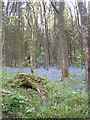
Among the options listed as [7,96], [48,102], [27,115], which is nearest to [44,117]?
[27,115]

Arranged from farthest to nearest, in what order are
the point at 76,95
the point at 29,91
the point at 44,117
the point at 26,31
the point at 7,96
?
the point at 26,31 < the point at 29,91 < the point at 76,95 < the point at 7,96 < the point at 44,117

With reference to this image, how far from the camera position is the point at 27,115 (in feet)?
9.92

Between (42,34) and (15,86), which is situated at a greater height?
(42,34)

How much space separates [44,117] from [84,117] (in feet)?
2.57

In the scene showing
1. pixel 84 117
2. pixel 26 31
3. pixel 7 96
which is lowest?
pixel 84 117

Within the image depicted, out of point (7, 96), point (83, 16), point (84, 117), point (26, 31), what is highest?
point (26, 31)

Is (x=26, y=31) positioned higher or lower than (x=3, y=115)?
higher

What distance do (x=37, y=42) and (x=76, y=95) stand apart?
1711 cm

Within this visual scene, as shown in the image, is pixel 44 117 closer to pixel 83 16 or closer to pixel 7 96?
pixel 7 96

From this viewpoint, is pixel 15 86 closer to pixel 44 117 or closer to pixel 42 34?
pixel 44 117

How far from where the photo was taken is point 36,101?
3635mm

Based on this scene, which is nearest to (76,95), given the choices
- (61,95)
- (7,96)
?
(61,95)

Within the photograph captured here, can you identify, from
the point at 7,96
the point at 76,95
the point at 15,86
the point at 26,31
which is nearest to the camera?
the point at 7,96

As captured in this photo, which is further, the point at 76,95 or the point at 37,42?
the point at 37,42
